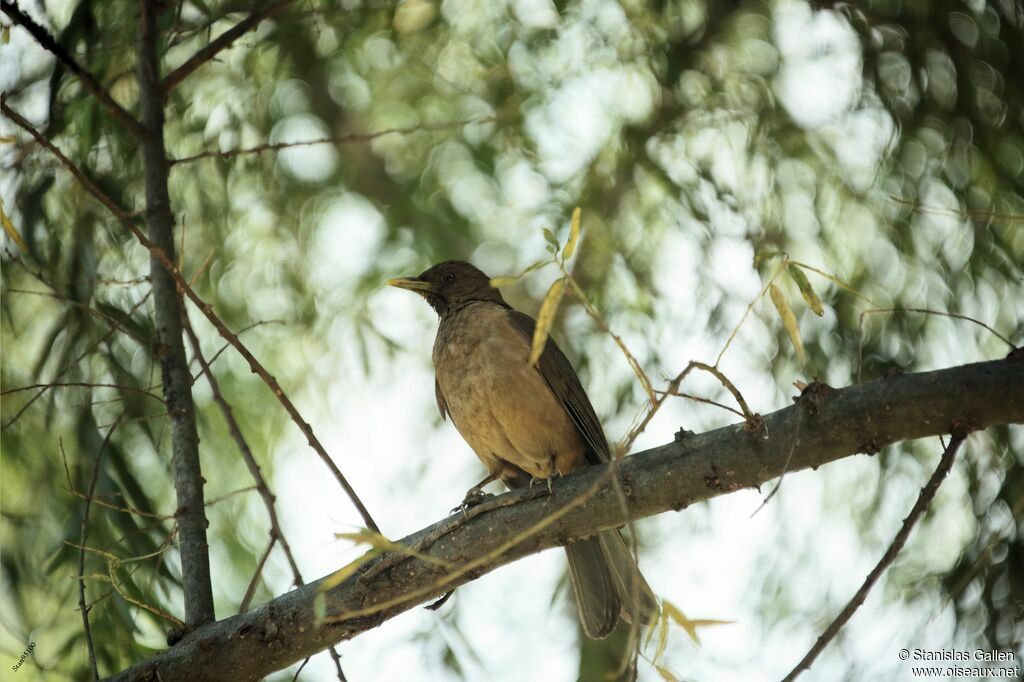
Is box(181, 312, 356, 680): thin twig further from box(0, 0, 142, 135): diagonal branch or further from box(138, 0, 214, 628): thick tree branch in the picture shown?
box(0, 0, 142, 135): diagonal branch

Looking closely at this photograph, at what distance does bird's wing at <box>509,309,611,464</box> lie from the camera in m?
4.25

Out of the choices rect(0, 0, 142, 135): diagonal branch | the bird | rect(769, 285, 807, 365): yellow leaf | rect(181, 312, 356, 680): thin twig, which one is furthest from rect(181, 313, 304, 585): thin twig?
rect(769, 285, 807, 365): yellow leaf

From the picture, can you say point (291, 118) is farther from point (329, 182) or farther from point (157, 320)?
point (157, 320)

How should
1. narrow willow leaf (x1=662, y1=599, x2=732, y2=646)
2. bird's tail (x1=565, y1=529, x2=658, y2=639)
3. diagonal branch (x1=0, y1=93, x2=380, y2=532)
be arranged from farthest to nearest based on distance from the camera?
bird's tail (x1=565, y1=529, x2=658, y2=639)
diagonal branch (x1=0, y1=93, x2=380, y2=532)
narrow willow leaf (x1=662, y1=599, x2=732, y2=646)

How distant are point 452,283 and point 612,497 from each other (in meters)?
2.30

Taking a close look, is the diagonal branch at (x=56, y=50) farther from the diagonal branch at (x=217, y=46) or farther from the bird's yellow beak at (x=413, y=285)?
the bird's yellow beak at (x=413, y=285)

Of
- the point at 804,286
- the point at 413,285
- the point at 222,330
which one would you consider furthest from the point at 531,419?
the point at 804,286

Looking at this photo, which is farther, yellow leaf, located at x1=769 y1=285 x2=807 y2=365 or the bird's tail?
the bird's tail

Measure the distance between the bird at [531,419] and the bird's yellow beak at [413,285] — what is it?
428 mm

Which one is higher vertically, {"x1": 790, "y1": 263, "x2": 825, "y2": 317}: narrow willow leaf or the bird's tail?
the bird's tail

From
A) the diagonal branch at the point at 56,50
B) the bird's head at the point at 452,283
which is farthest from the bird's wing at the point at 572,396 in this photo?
the diagonal branch at the point at 56,50

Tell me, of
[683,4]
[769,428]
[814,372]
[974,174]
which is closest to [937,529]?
[814,372]

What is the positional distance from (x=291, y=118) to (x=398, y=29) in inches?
28.3

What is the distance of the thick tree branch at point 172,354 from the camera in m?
3.06
